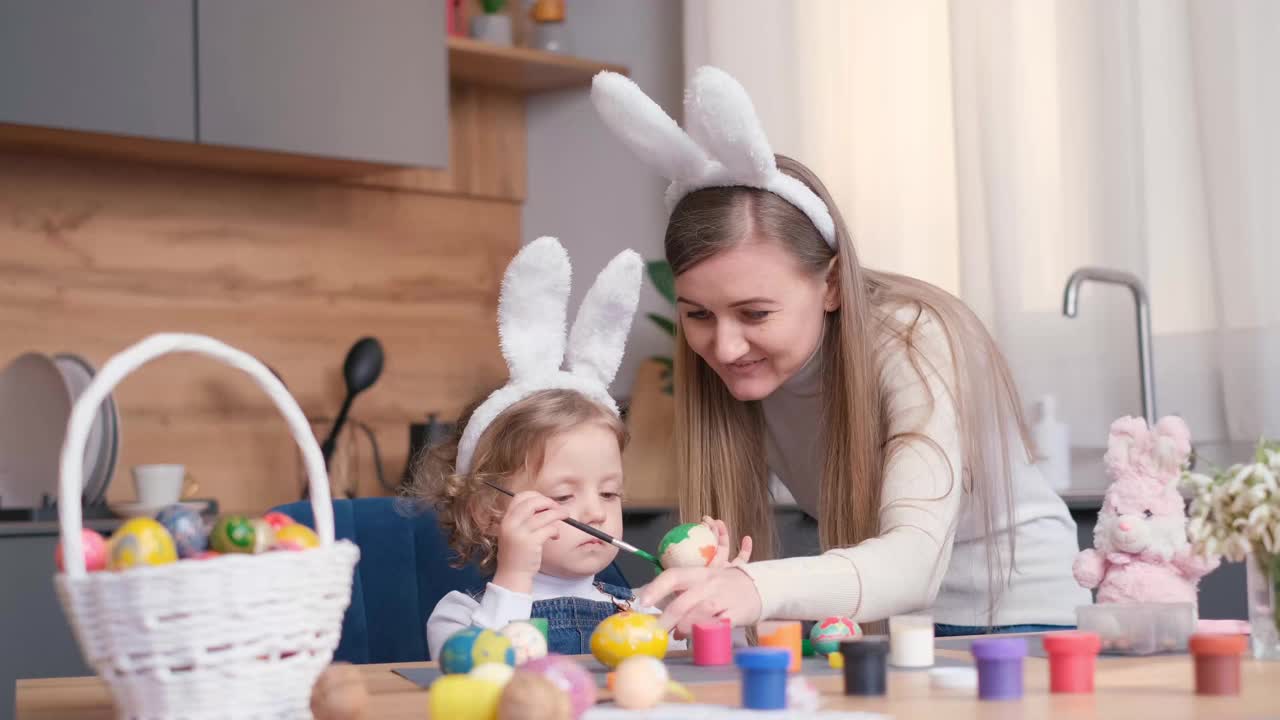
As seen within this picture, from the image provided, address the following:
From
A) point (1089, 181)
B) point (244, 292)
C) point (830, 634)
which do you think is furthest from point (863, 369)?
point (244, 292)

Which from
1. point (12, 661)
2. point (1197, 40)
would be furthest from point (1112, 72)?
point (12, 661)

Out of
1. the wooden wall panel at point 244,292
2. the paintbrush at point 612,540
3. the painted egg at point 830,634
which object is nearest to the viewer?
the painted egg at point 830,634

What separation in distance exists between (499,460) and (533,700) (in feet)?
3.09

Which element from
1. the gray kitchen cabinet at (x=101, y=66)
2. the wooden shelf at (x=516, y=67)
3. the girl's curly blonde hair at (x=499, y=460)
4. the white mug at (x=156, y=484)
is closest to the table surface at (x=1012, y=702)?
the girl's curly blonde hair at (x=499, y=460)

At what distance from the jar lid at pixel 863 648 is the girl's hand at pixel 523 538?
55 cm

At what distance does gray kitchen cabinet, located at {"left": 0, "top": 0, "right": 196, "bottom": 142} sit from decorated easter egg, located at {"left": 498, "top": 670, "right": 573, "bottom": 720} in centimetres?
211

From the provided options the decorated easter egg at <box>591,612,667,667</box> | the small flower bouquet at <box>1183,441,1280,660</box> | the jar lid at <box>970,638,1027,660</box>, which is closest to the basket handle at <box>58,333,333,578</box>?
the decorated easter egg at <box>591,612,667,667</box>

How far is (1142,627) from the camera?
1284 millimetres

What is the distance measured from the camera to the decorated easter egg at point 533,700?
0.87 m

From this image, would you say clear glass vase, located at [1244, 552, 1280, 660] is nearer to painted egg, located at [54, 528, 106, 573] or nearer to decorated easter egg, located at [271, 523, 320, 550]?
decorated easter egg, located at [271, 523, 320, 550]

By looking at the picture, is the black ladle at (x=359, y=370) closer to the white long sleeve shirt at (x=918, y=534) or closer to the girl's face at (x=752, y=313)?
the white long sleeve shirt at (x=918, y=534)

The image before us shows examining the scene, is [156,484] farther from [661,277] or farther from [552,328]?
[552,328]

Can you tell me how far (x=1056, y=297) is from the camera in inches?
109

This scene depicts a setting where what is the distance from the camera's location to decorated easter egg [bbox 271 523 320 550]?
934mm
